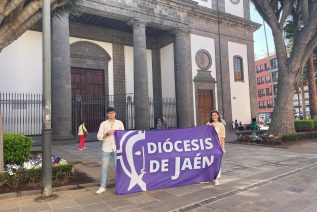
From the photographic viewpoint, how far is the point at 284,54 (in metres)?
17.3

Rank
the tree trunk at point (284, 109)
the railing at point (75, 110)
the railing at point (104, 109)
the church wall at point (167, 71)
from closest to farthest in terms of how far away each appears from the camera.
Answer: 1. the tree trunk at point (284, 109)
2. the railing at point (75, 110)
3. the railing at point (104, 109)
4. the church wall at point (167, 71)

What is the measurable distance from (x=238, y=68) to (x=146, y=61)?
34.3 feet

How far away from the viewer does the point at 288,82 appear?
16875 millimetres

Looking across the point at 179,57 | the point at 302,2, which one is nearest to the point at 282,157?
the point at 302,2

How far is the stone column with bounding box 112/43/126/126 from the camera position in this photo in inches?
853

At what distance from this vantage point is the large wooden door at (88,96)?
19.6 m

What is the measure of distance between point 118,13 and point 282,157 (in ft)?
41.5

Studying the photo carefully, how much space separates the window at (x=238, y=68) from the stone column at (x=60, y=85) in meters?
15.3

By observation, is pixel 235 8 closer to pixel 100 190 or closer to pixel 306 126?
pixel 306 126

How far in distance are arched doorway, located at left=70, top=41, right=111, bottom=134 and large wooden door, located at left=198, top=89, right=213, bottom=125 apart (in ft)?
23.7

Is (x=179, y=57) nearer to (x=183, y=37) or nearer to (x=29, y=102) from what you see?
(x=183, y=37)

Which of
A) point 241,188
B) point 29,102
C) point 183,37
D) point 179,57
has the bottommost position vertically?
point 241,188

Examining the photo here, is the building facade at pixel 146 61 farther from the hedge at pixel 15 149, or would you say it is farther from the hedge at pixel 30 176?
the hedge at pixel 30 176

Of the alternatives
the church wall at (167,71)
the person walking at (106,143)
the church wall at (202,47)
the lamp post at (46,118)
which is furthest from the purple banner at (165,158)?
the church wall at (167,71)
